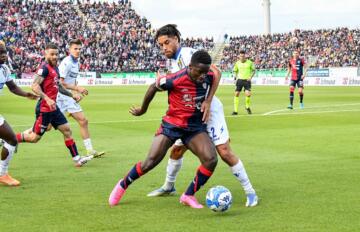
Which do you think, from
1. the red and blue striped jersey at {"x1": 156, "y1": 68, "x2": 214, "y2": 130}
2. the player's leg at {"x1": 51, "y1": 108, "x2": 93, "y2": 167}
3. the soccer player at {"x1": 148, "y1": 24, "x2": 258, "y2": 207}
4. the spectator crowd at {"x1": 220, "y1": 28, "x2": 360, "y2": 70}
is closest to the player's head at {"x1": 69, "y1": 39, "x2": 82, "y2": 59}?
the player's leg at {"x1": 51, "y1": 108, "x2": 93, "y2": 167}

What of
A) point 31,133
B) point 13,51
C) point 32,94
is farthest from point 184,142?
point 13,51

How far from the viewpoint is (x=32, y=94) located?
34.9 ft

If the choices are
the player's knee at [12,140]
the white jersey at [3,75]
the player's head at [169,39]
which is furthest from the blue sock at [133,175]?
Answer: the white jersey at [3,75]

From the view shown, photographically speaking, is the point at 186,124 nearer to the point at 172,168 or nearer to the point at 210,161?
the point at 210,161

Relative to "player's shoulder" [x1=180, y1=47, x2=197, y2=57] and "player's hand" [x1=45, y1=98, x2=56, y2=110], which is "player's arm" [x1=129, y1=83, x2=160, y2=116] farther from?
"player's hand" [x1=45, y1=98, x2=56, y2=110]

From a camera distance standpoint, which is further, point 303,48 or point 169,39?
point 303,48

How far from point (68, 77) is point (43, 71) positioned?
1.79 m

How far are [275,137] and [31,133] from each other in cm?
660

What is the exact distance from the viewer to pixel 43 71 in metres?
11.1

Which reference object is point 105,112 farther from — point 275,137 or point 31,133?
point 31,133

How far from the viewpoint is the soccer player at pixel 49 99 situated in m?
11.0

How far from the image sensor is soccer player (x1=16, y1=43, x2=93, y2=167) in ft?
36.2

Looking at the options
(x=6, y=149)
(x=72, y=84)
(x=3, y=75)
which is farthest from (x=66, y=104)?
(x=6, y=149)

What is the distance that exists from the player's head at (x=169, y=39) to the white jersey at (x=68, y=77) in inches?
202
